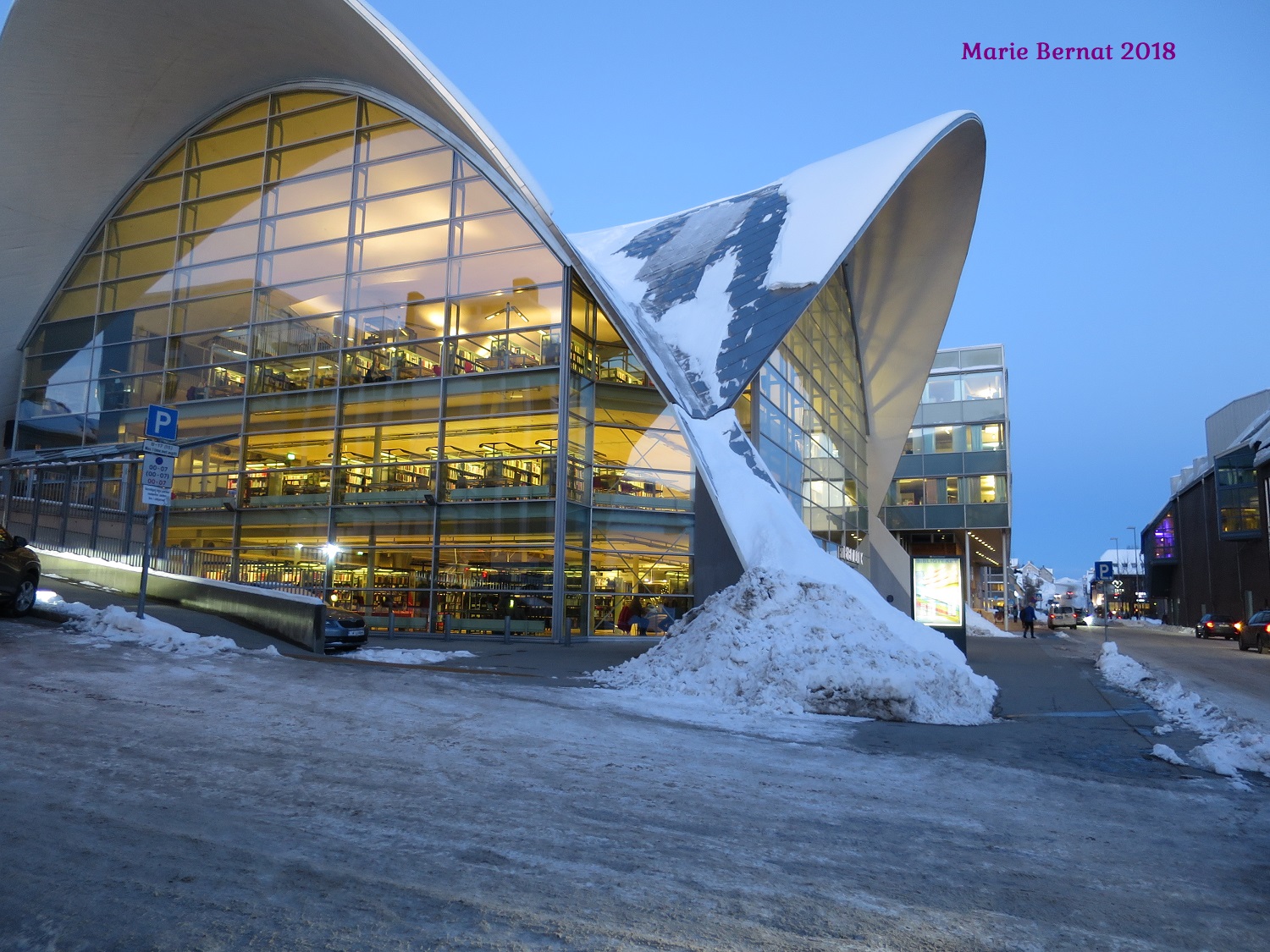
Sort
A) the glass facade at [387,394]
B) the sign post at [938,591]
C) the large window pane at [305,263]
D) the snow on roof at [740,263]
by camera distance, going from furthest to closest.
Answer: the large window pane at [305,263], the glass facade at [387,394], the sign post at [938,591], the snow on roof at [740,263]

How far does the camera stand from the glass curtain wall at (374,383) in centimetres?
2248

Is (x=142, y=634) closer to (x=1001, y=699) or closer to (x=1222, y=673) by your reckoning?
(x=1001, y=699)

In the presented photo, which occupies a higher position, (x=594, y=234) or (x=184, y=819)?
(x=594, y=234)

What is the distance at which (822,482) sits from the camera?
29969 mm

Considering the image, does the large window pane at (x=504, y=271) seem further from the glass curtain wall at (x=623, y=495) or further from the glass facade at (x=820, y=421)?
the glass facade at (x=820, y=421)

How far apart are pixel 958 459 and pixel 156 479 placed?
43893 mm

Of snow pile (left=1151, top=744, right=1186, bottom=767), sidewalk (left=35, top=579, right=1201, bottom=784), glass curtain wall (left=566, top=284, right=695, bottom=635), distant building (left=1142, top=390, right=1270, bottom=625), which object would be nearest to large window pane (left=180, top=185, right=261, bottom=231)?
glass curtain wall (left=566, top=284, right=695, bottom=635)

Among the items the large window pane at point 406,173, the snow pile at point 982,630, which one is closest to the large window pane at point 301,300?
the large window pane at point 406,173

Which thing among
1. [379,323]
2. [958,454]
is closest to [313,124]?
[379,323]

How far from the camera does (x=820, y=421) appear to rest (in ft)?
97.6

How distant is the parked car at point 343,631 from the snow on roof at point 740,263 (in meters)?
7.96

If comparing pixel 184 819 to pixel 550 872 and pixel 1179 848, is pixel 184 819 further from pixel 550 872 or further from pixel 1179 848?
pixel 1179 848

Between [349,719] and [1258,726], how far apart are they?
9.47 m

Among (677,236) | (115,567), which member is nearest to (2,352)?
(115,567)
